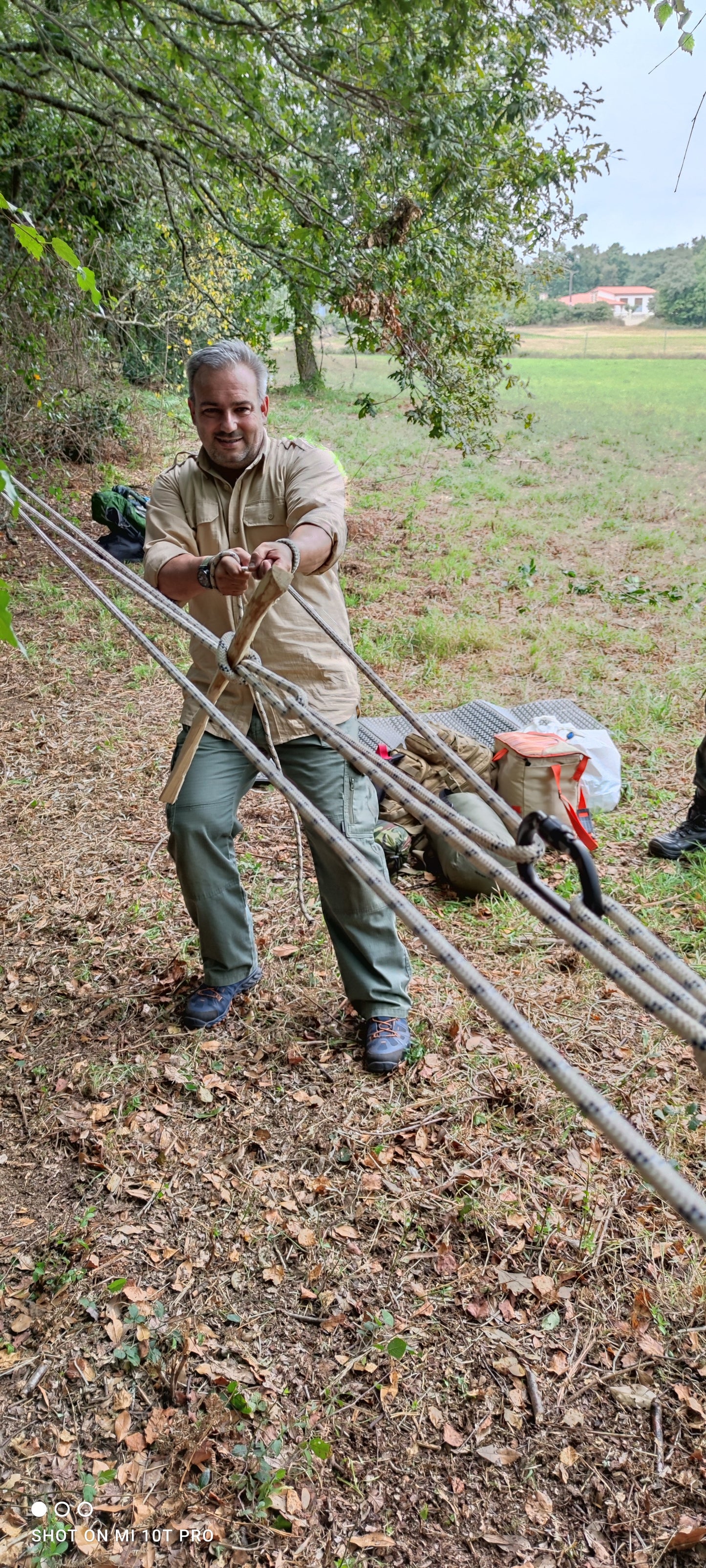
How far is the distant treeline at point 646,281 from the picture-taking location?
81.7ft

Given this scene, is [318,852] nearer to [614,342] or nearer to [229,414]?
[229,414]

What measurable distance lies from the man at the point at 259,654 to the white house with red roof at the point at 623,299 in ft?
101

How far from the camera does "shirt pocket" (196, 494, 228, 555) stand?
2301mm

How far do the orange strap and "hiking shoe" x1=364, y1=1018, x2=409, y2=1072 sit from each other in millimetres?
1203

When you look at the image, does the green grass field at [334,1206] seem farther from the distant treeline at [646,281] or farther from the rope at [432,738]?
the distant treeline at [646,281]

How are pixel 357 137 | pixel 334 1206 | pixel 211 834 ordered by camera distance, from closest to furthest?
pixel 334 1206, pixel 211 834, pixel 357 137

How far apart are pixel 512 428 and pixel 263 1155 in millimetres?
15107

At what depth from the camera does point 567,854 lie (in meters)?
1.11

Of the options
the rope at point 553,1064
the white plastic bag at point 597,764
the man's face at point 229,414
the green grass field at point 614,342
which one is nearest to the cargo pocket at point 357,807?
the man's face at point 229,414

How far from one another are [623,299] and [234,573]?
35.0 m

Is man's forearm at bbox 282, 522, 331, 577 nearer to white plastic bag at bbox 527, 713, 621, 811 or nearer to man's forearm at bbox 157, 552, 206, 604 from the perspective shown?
man's forearm at bbox 157, 552, 206, 604

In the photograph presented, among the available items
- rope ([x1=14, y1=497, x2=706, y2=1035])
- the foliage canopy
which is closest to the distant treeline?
the foliage canopy

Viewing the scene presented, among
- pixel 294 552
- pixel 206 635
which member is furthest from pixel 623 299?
pixel 206 635

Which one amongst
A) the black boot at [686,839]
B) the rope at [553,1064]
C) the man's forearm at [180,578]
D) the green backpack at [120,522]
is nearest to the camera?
the rope at [553,1064]
